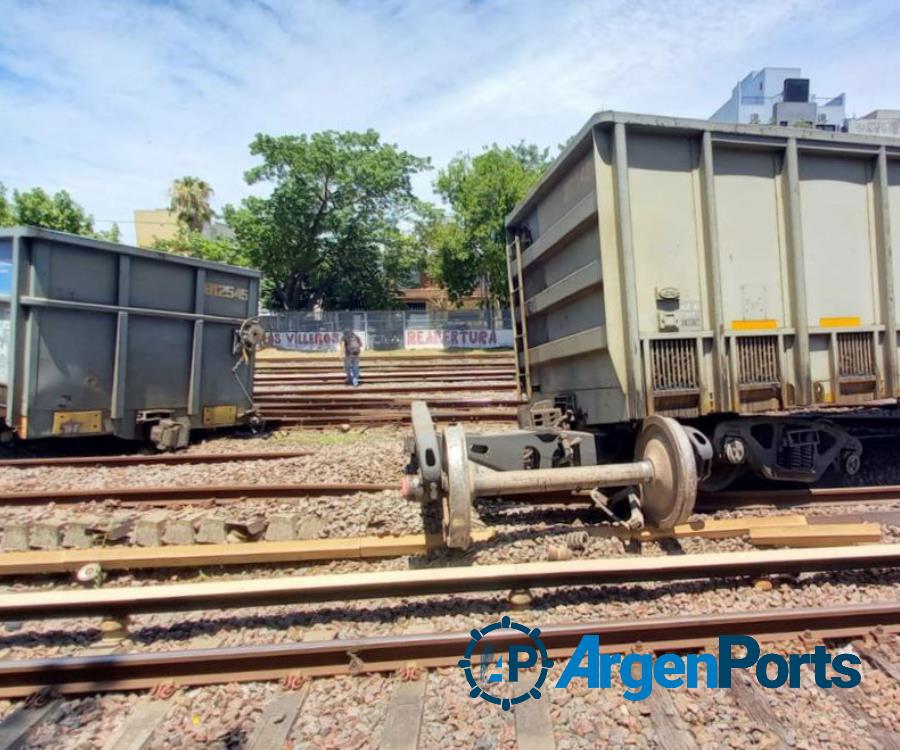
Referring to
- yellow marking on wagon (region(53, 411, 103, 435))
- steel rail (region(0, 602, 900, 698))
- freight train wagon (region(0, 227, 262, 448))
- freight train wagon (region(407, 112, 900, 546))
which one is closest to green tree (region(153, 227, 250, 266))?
freight train wagon (region(0, 227, 262, 448))

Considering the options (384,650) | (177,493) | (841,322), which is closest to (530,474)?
(384,650)

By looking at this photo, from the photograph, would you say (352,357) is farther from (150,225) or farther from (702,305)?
(150,225)

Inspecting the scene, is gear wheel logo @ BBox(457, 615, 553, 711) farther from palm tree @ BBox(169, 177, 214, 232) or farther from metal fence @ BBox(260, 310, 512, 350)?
palm tree @ BBox(169, 177, 214, 232)

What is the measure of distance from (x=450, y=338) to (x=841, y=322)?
2133 centimetres

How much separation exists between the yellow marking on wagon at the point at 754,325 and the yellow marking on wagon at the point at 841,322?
1.66 ft

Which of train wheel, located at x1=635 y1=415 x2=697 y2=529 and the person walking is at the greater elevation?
the person walking

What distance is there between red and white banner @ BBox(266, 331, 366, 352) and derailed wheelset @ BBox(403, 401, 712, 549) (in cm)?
2152

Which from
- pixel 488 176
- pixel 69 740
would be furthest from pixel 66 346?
pixel 488 176

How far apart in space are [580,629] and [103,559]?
11.3 feet

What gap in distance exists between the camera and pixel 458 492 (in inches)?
129

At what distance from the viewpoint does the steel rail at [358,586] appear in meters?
3.10

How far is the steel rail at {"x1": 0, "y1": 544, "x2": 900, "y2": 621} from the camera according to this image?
3.10 m

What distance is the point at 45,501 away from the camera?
5.47 metres

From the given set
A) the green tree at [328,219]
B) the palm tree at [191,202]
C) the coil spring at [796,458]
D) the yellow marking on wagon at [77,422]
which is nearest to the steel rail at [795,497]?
the coil spring at [796,458]
